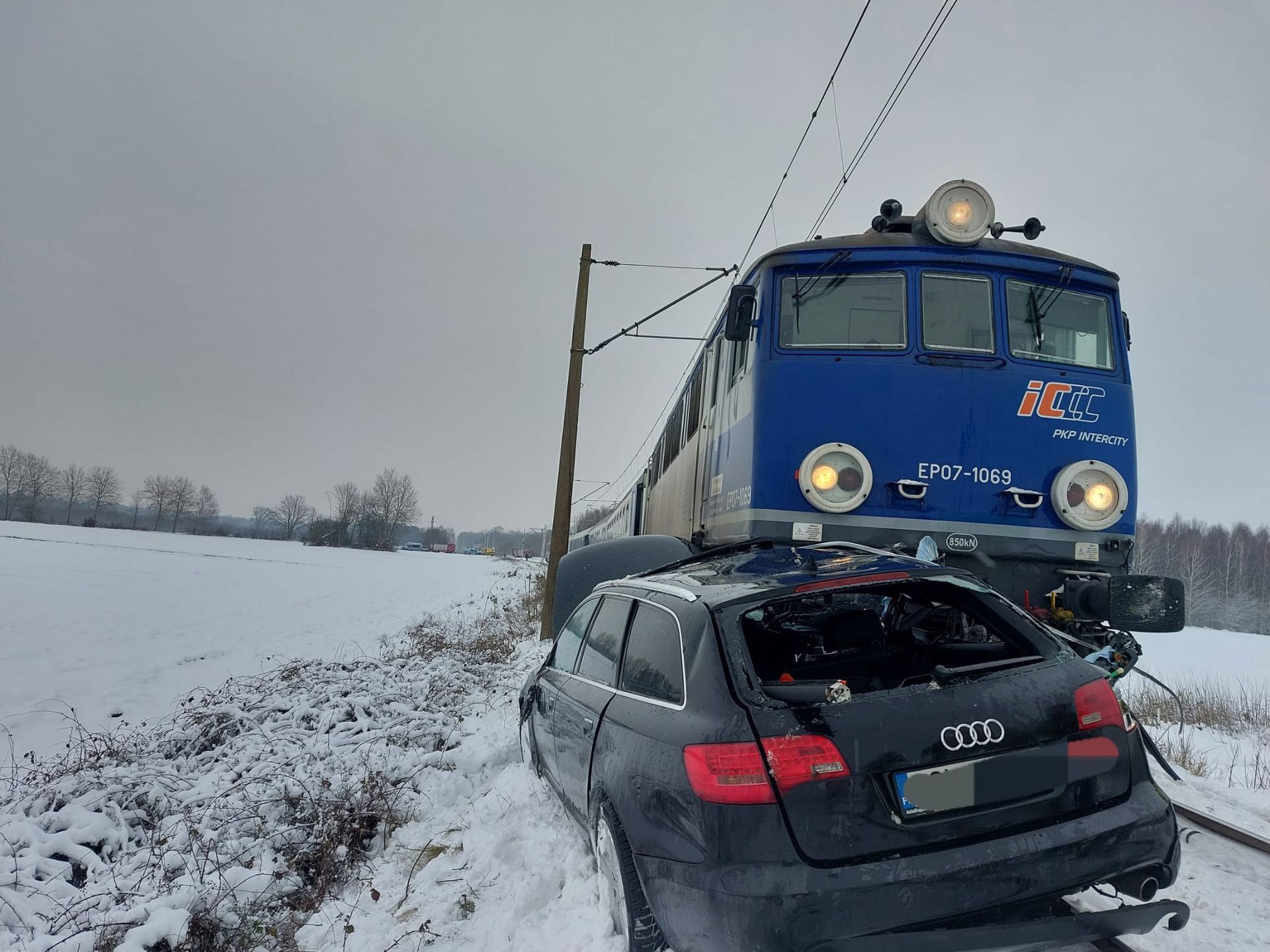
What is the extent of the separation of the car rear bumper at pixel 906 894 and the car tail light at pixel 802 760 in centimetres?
24

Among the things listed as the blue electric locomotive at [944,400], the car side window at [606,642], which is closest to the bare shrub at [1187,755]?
the blue electric locomotive at [944,400]

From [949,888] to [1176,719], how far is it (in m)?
8.89

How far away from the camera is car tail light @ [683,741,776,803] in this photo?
2299 millimetres

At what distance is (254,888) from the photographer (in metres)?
3.83

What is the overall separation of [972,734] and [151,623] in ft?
58.8

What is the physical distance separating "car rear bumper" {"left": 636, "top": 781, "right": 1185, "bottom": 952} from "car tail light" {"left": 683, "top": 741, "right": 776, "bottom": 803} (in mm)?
193

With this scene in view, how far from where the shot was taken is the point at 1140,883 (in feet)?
8.29

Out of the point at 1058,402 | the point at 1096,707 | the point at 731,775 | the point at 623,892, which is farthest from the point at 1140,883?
the point at 1058,402

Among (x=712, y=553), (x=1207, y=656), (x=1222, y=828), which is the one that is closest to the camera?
(x=1222, y=828)

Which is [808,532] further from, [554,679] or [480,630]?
[480,630]

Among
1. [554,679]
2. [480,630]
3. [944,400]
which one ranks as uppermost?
[944,400]

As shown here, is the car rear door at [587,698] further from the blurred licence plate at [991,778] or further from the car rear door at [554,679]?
the blurred licence plate at [991,778]

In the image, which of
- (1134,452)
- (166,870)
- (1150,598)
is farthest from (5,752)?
(1134,452)

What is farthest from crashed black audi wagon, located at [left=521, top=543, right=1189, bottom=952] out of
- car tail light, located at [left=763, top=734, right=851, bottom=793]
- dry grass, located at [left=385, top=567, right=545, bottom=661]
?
dry grass, located at [left=385, top=567, right=545, bottom=661]
